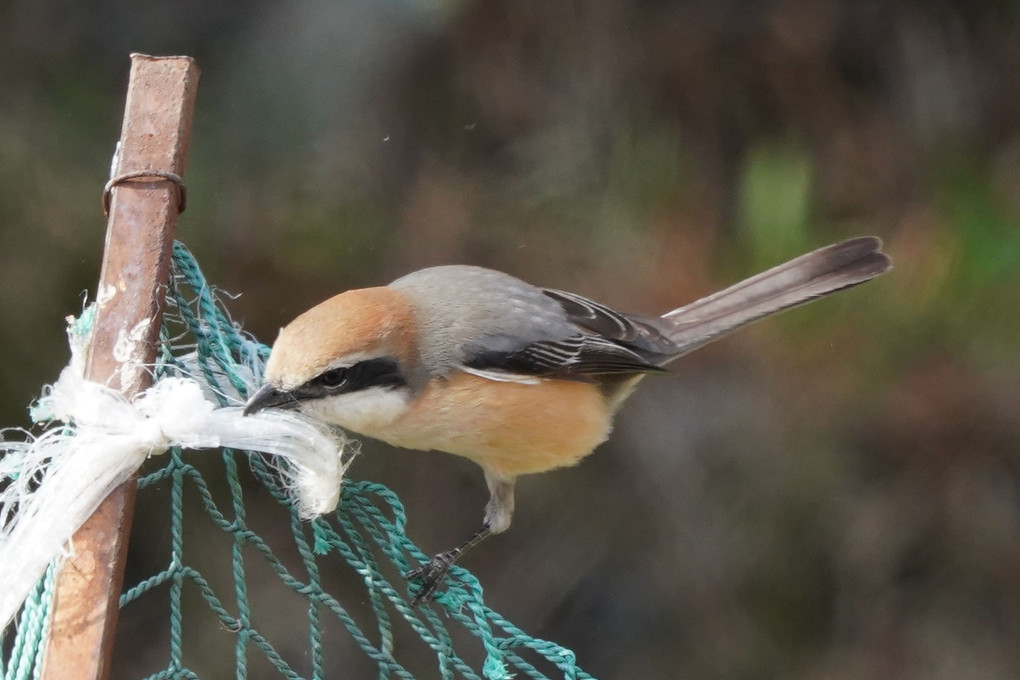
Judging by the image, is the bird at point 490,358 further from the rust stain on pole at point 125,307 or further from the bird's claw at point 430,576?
the rust stain on pole at point 125,307

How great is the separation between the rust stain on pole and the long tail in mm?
1559

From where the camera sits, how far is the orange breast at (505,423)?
2104 mm

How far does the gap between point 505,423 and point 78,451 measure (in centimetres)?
98

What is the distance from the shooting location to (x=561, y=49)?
4047 mm

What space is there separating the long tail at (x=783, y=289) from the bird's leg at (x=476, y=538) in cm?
63

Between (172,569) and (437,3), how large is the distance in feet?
7.66

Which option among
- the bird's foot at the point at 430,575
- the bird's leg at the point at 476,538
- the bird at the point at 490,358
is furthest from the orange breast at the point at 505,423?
the bird's foot at the point at 430,575

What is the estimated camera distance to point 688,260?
140 inches

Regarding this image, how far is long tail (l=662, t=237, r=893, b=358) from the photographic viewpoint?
2.78 m

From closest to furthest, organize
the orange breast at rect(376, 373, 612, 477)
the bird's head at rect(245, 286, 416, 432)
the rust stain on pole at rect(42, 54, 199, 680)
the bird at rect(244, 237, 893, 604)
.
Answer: the rust stain on pole at rect(42, 54, 199, 680) → the bird's head at rect(245, 286, 416, 432) → the bird at rect(244, 237, 893, 604) → the orange breast at rect(376, 373, 612, 477)

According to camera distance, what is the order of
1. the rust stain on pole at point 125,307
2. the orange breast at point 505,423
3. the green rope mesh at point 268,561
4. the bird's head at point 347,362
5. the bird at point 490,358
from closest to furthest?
the rust stain on pole at point 125,307
the green rope mesh at point 268,561
the bird's head at point 347,362
the bird at point 490,358
the orange breast at point 505,423

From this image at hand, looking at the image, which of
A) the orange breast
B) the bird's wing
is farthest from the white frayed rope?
the bird's wing

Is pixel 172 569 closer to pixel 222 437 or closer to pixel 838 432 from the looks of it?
pixel 222 437

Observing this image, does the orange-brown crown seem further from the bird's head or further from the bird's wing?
the bird's wing
